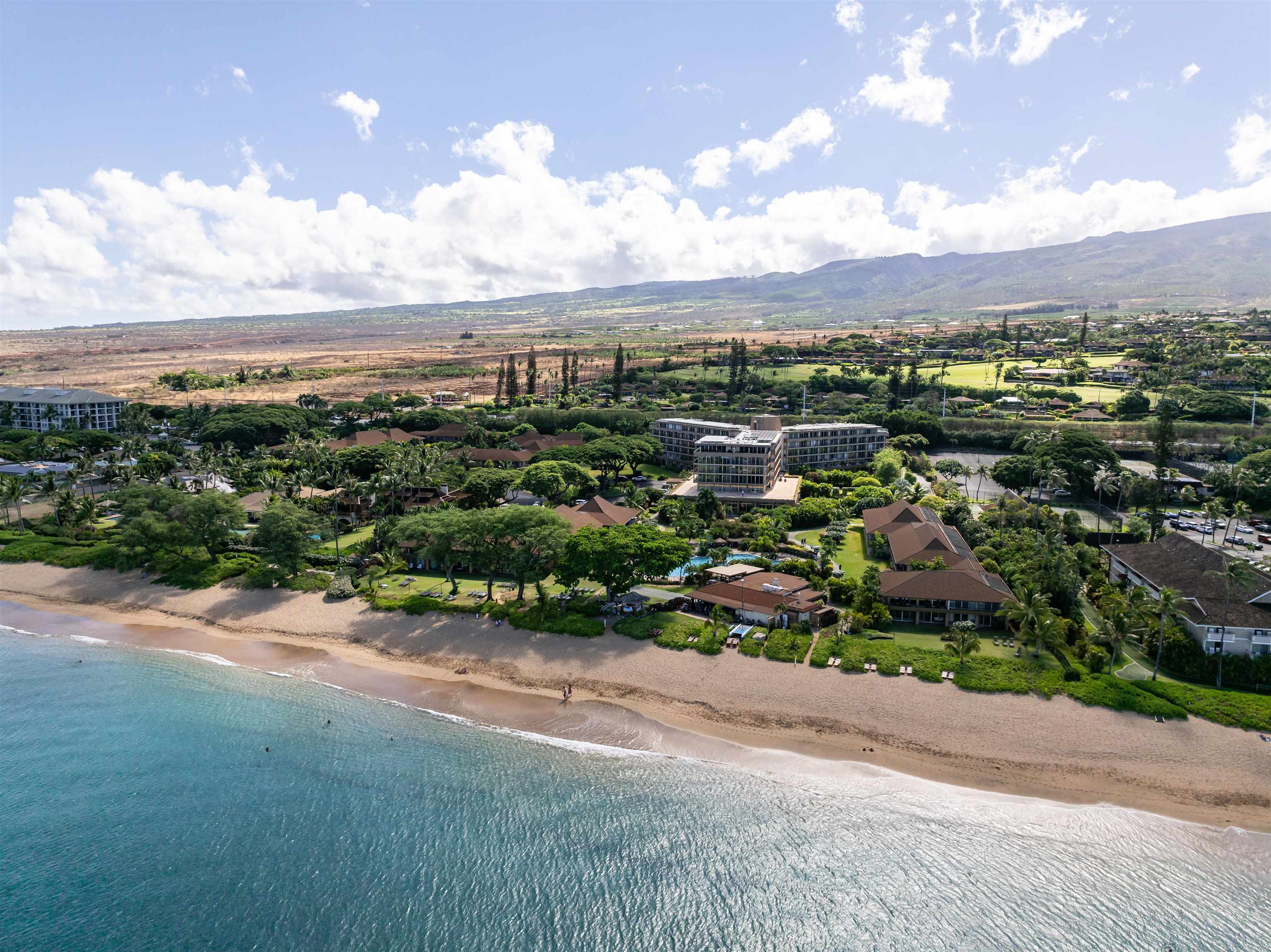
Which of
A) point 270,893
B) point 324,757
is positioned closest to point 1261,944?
point 270,893

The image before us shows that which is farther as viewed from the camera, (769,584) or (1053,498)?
(1053,498)

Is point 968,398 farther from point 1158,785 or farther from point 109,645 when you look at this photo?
point 109,645

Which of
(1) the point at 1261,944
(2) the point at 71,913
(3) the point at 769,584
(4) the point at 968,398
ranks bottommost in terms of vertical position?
(2) the point at 71,913

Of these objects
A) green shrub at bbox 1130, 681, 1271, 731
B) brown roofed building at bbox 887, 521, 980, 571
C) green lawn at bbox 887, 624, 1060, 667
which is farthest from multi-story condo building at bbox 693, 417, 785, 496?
green shrub at bbox 1130, 681, 1271, 731

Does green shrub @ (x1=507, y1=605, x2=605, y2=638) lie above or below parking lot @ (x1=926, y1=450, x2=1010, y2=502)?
below

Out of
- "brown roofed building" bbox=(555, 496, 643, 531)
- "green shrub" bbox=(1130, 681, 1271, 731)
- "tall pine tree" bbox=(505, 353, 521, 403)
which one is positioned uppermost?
"tall pine tree" bbox=(505, 353, 521, 403)

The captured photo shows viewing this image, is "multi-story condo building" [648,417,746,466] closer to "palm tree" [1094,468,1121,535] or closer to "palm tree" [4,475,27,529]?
"palm tree" [1094,468,1121,535]

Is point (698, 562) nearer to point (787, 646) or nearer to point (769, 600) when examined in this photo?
point (769, 600)
